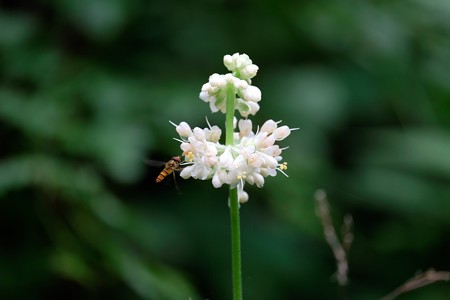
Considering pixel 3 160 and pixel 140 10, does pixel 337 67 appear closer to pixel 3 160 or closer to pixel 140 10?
pixel 140 10

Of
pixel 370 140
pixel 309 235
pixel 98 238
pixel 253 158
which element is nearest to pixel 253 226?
pixel 309 235

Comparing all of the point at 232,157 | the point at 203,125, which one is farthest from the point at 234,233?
the point at 203,125

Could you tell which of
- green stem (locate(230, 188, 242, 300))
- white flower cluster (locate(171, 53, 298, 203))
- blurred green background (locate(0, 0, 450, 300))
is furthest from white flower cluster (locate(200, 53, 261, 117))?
blurred green background (locate(0, 0, 450, 300))

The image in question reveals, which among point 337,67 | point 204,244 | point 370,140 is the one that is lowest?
point 204,244

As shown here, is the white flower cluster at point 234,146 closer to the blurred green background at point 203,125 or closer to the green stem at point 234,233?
the green stem at point 234,233

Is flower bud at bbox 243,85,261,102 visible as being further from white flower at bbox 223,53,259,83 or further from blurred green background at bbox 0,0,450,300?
blurred green background at bbox 0,0,450,300

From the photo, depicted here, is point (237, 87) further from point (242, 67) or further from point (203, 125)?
point (203, 125)
